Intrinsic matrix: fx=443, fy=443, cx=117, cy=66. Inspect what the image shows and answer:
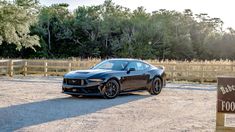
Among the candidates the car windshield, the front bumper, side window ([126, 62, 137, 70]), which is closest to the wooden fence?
side window ([126, 62, 137, 70])

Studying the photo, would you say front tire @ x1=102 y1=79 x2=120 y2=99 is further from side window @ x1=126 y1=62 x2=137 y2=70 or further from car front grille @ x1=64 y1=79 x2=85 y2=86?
side window @ x1=126 y1=62 x2=137 y2=70

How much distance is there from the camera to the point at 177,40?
52.8 m

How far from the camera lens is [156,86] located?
16.5 metres

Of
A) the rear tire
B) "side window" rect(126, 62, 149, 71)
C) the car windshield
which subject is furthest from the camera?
the rear tire

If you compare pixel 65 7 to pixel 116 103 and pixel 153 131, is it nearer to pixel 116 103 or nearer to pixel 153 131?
pixel 116 103

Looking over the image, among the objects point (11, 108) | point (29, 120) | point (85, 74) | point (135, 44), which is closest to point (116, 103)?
point (85, 74)

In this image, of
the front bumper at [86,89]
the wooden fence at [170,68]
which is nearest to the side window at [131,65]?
the front bumper at [86,89]

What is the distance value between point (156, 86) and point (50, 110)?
19.7 feet

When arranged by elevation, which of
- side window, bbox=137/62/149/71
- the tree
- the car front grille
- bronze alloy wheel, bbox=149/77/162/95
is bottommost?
bronze alloy wheel, bbox=149/77/162/95

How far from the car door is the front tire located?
400mm

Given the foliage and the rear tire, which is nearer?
the rear tire

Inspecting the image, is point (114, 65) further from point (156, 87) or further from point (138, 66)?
point (156, 87)

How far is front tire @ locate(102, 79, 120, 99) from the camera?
14.5 meters

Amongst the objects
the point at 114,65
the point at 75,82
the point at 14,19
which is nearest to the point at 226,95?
the point at 75,82
